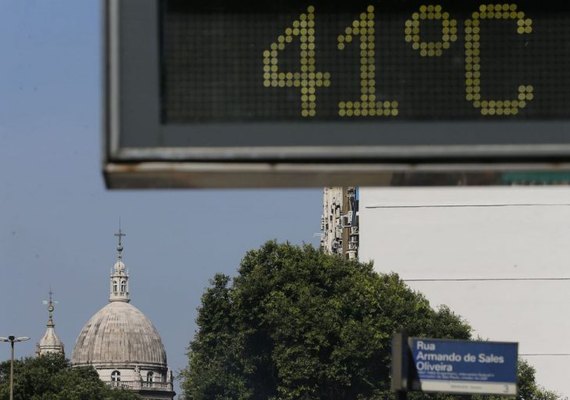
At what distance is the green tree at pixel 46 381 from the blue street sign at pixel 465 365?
6235 centimetres

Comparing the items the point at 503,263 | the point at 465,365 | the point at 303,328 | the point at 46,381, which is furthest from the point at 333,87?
the point at 46,381

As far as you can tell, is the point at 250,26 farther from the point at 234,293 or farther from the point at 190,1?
the point at 234,293

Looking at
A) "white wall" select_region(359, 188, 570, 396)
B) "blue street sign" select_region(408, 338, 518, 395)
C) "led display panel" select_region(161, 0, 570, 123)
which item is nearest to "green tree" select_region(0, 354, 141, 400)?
"white wall" select_region(359, 188, 570, 396)

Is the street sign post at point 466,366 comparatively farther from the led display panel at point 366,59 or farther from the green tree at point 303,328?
the green tree at point 303,328

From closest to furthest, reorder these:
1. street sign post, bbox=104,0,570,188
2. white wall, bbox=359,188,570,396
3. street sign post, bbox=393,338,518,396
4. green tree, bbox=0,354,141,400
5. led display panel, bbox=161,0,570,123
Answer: street sign post, bbox=104,0,570,188
led display panel, bbox=161,0,570,123
street sign post, bbox=393,338,518,396
green tree, bbox=0,354,141,400
white wall, bbox=359,188,570,396

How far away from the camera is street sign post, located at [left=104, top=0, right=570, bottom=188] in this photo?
8.73 metres

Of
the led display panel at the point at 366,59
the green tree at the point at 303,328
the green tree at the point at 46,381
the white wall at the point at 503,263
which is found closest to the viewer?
the led display panel at the point at 366,59

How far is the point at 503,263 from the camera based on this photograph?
4178 inches

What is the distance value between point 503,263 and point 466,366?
2594 inches

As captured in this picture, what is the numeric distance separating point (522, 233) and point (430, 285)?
5.33 meters

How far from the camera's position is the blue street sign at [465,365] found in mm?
40438

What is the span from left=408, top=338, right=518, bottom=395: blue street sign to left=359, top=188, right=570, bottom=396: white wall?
64.3 m

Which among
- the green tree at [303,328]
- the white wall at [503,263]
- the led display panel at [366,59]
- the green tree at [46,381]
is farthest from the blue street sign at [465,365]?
the white wall at [503,263]

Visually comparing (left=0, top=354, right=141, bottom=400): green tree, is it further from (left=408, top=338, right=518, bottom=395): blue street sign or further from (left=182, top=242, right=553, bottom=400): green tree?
(left=408, top=338, right=518, bottom=395): blue street sign
